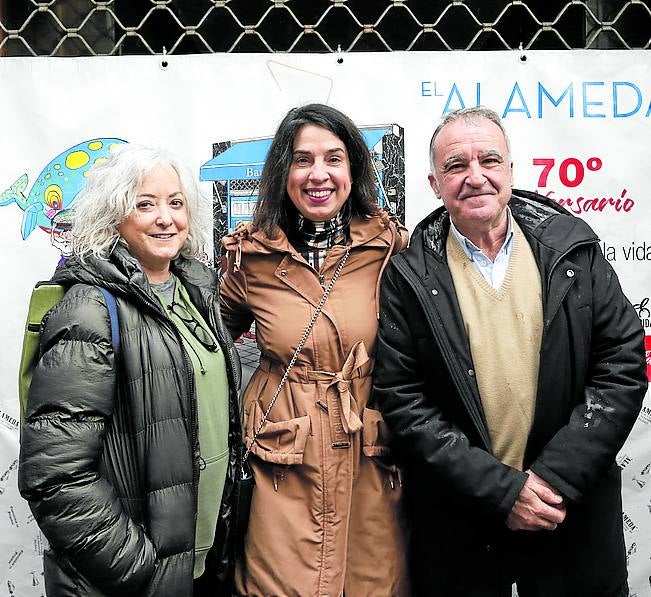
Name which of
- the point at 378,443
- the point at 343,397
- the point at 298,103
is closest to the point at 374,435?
the point at 378,443

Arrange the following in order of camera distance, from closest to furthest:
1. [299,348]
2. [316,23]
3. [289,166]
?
[299,348] → [289,166] → [316,23]

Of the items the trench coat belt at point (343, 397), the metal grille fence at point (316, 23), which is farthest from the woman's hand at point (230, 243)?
the metal grille fence at point (316, 23)

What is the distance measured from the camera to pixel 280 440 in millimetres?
2160

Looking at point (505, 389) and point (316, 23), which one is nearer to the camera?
point (505, 389)

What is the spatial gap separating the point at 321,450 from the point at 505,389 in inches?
20.5

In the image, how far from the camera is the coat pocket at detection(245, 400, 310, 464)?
2.12 m

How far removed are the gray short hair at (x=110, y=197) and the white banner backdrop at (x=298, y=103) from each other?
→ 751 mm

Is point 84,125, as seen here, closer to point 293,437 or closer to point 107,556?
point 293,437

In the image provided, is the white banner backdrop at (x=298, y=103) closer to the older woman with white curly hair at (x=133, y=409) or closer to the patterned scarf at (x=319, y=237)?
the patterned scarf at (x=319, y=237)

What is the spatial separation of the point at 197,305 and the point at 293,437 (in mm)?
444

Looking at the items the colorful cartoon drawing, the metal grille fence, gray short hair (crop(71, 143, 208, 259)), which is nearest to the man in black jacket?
gray short hair (crop(71, 143, 208, 259))

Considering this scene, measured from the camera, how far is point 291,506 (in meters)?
2.15

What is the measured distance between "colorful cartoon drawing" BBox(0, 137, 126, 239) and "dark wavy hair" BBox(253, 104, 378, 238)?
0.75 meters

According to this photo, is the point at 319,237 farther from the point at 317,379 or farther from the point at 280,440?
the point at 280,440
